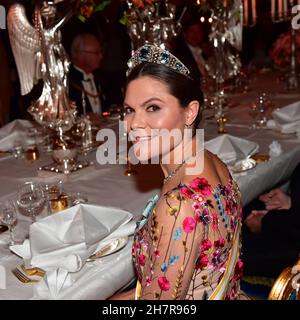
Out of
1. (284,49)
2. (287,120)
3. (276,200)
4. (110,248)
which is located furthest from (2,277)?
(284,49)

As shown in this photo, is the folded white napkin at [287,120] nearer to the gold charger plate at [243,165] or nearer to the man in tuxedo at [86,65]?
the gold charger plate at [243,165]

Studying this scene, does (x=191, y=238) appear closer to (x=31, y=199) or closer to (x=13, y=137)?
(x=31, y=199)

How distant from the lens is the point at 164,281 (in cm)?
123

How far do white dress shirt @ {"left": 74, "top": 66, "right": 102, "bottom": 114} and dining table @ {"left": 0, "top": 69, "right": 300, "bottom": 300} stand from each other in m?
1.13

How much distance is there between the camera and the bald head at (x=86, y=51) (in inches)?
176

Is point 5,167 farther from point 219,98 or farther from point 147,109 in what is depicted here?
point 219,98

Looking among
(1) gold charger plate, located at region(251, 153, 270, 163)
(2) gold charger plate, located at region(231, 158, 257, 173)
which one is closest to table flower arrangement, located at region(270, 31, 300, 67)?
(1) gold charger plate, located at region(251, 153, 270, 163)

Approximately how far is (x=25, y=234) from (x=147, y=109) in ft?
2.14

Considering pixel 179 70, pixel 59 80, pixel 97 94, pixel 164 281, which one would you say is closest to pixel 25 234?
pixel 164 281

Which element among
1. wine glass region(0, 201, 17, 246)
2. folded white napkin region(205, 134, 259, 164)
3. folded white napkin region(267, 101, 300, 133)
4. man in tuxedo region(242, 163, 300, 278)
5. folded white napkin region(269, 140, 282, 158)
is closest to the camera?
wine glass region(0, 201, 17, 246)

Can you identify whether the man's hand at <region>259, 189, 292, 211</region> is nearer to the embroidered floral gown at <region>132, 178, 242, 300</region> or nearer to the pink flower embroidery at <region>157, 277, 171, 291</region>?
the embroidered floral gown at <region>132, 178, 242, 300</region>

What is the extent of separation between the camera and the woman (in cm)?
120

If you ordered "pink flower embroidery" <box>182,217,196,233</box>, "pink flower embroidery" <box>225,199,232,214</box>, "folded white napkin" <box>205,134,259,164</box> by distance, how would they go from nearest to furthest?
"pink flower embroidery" <box>182,217,196,233</box> → "pink flower embroidery" <box>225,199,232,214</box> → "folded white napkin" <box>205,134,259,164</box>

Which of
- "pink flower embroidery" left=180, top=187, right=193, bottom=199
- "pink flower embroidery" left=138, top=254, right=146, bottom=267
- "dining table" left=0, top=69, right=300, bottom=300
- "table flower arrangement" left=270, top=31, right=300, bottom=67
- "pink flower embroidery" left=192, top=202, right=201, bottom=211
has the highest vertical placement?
"table flower arrangement" left=270, top=31, right=300, bottom=67
